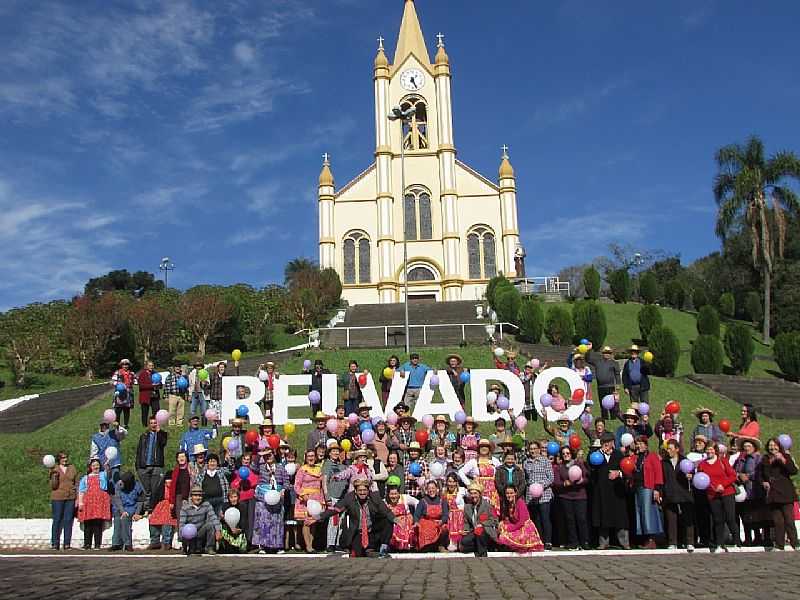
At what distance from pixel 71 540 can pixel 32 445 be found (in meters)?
5.07

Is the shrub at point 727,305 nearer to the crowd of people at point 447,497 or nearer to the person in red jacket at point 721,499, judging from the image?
the crowd of people at point 447,497

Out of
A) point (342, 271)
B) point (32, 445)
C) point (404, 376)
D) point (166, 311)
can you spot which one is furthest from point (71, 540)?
point (342, 271)

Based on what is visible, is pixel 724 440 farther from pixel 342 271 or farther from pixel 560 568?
pixel 342 271

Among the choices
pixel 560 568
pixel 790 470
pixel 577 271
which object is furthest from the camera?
pixel 577 271

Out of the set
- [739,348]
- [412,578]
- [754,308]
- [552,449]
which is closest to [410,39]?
[754,308]

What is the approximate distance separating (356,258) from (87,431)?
33.5 meters

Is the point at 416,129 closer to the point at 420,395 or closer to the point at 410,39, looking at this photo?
the point at 410,39

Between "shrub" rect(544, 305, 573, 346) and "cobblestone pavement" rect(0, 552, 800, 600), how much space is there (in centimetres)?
2145

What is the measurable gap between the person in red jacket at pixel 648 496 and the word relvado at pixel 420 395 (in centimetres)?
489

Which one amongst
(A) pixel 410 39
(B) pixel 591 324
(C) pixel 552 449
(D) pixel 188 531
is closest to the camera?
(D) pixel 188 531

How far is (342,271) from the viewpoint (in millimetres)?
48844

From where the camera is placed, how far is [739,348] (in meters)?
26.0

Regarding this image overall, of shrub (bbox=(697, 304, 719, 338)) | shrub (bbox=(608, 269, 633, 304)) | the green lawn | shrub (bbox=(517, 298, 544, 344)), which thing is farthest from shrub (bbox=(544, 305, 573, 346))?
shrub (bbox=(608, 269, 633, 304))

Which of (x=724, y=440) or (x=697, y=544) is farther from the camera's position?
(x=724, y=440)
